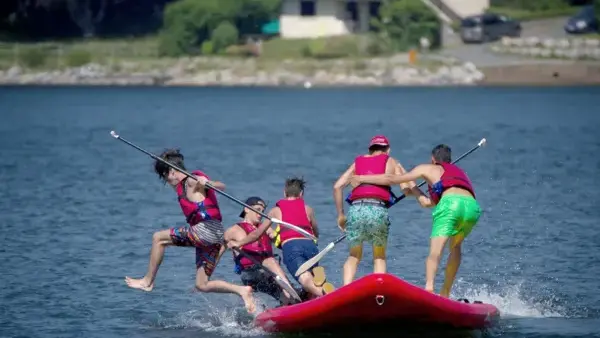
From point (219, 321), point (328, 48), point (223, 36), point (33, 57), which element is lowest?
point (33, 57)

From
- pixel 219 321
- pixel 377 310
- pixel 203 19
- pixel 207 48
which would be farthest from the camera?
pixel 207 48

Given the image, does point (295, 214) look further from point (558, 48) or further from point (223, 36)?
point (223, 36)

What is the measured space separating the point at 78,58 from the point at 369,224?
8436 centimetres

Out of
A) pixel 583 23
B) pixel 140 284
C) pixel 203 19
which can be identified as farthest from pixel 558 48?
pixel 140 284

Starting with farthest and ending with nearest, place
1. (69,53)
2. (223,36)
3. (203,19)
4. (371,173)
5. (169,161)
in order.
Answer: (69,53), (203,19), (223,36), (169,161), (371,173)

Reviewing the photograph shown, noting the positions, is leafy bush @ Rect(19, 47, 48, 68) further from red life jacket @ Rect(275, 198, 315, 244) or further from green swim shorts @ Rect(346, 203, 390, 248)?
green swim shorts @ Rect(346, 203, 390, 248)

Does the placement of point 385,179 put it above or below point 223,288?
above

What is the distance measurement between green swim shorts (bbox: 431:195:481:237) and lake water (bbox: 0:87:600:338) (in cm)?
130

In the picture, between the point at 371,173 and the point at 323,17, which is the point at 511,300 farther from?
the point at 323,17

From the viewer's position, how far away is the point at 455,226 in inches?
695

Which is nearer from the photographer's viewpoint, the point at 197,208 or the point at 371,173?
the point at 371,173

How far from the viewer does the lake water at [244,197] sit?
65.4 feet

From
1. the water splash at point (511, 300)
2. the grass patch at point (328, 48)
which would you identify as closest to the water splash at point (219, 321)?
the water splash at point (511, 300)

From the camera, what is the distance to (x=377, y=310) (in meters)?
16.7
